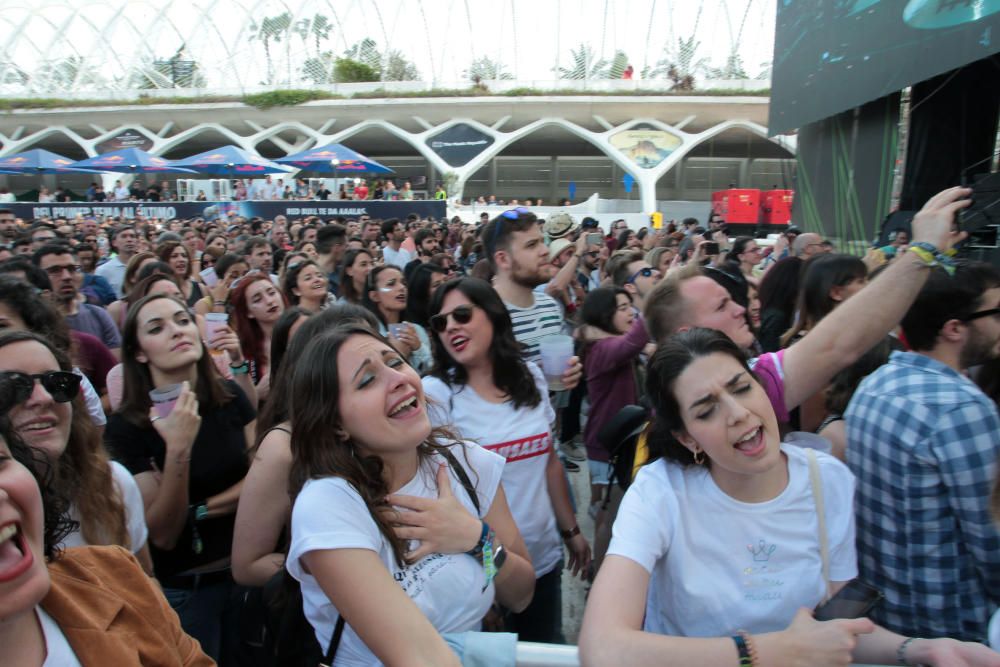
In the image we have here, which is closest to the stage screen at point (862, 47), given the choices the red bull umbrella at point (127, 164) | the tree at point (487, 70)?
the red bull umbrella at point (127, 164)

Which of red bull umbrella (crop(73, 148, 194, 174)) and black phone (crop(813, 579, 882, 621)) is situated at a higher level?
red bull umbrella (crop(73, 148, 194, 174))

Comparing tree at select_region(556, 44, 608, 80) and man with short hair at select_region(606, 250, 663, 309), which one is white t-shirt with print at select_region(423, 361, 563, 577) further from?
tree at select_region(556, 44, 608, 80)

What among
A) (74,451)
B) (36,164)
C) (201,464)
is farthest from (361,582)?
(36,164)

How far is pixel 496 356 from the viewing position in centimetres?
257

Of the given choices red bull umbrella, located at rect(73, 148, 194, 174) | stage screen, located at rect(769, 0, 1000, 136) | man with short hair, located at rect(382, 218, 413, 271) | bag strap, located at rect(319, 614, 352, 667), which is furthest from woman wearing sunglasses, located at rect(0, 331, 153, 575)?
red bull umbrella, located at rect(73, 148, 194, 174)

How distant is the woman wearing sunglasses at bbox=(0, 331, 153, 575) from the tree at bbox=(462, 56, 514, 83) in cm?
4425

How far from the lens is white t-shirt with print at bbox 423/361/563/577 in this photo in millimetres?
2396

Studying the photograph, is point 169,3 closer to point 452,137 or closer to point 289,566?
point 452,137

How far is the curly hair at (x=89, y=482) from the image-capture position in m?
1.81

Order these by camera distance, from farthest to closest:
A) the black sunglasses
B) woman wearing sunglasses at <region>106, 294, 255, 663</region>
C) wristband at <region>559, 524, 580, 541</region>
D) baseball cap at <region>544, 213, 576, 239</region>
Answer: baseball cap at <region>544, 213, 576, 239</region>, wristband at <region>559, 524, 580, 541</region>, woman wearing sunglasses at <region>106, 294, 255, 663</region>, the black sunglasses

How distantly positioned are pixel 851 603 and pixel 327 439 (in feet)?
4.11

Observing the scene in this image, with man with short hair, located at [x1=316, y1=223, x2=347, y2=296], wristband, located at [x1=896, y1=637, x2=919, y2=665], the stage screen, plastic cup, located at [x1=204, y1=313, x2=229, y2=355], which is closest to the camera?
wristband, located at [x1=896, y1=637, x2=919, y2=665]

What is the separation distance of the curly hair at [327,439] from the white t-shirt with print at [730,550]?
Result: 567 mm

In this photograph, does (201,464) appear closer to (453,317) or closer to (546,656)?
(453,317)
